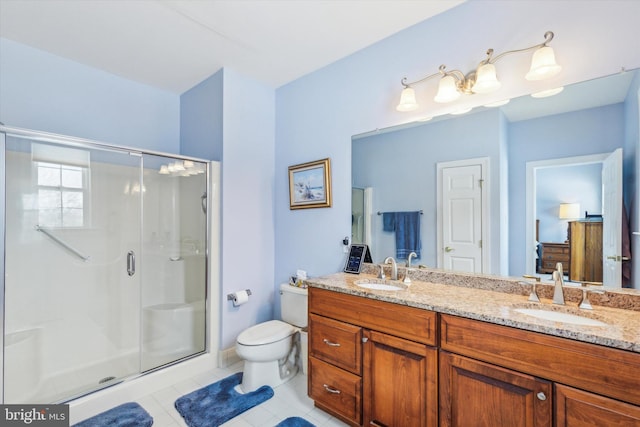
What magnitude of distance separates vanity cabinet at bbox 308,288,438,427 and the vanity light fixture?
125 centimetres

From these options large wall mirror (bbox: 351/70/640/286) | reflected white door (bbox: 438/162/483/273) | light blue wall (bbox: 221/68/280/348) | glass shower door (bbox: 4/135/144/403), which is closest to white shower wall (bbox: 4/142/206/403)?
glass shower door (bbox: 4/135/144/403)

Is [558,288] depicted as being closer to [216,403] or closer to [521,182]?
[521,182]

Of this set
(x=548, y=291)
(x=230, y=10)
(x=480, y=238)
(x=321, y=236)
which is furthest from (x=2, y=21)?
(x=548, y=291)

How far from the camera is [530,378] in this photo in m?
1.12

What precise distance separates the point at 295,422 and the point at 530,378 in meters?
1.31

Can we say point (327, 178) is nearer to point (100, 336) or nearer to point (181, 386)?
point (181, 386)

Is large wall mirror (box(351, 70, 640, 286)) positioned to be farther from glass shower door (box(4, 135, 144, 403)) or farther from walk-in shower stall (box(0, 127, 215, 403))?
glass shower door (box(4, 135, 144, 403))

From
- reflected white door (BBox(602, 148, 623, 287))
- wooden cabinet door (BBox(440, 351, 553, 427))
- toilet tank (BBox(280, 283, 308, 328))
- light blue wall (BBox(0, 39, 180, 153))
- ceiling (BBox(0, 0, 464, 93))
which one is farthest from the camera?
toilet tank (BBox(280, 283, 308, 328))

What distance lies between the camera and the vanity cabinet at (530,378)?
97 centimetres

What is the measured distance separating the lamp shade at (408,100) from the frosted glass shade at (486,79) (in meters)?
0.38

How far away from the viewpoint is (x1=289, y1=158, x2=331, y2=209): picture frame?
8.19 feet

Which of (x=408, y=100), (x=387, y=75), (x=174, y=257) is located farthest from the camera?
(x=174, y=257)

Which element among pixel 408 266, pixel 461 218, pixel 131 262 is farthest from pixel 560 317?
pixel 131 262

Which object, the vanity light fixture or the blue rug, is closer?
the vanity light fixture
